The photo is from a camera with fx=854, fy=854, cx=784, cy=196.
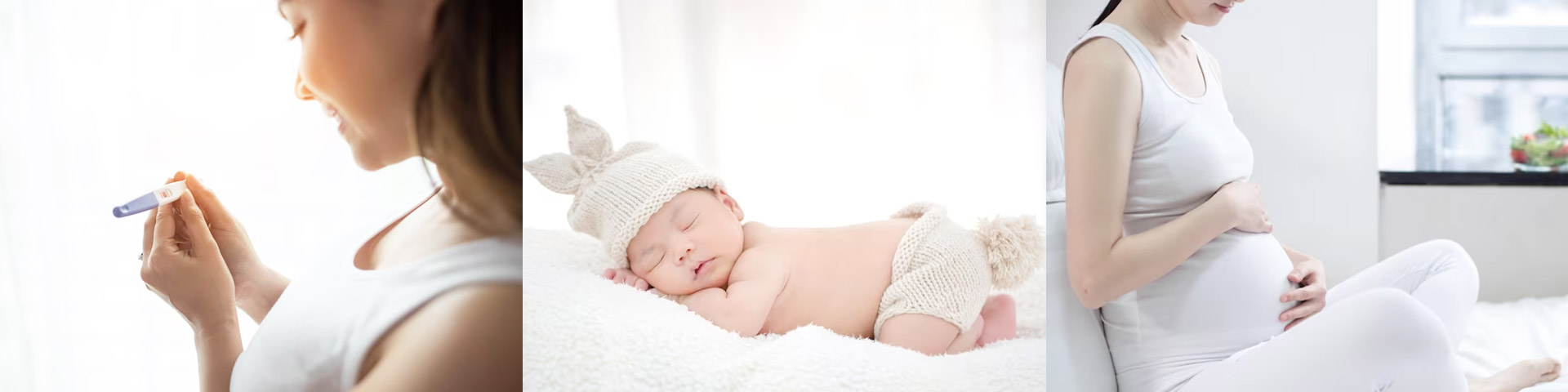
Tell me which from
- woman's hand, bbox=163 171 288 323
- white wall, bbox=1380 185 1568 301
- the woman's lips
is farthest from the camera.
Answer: white wall, bbox=1380 185 1568 301

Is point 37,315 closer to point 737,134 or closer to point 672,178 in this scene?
point 672,178

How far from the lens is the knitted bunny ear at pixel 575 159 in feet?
4.28

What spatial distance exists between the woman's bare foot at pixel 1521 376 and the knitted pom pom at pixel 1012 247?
67cm

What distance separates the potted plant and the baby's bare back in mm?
1552

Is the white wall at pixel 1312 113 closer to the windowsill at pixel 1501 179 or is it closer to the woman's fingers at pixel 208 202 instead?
the windowsill at pixel 1501 179

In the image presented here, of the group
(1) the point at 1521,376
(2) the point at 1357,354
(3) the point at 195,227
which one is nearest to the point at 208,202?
(3) the point at 195,227

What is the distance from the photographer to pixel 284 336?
3.72 ft

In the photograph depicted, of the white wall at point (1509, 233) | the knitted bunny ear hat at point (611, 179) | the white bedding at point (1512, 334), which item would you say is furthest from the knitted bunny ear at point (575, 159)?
the white wall at point (1509, 233)

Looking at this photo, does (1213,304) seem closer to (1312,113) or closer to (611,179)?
(1312,113)

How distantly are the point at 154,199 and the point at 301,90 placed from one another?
0.73ft

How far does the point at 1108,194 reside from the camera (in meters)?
1.09

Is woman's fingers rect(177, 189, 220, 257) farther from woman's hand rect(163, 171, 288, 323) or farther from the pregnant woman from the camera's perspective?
the pregnant woman

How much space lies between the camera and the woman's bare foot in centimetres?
128

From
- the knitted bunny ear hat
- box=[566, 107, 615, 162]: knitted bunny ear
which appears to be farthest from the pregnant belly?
box=[566, 107, 615, 162]: knitted bunny ear
